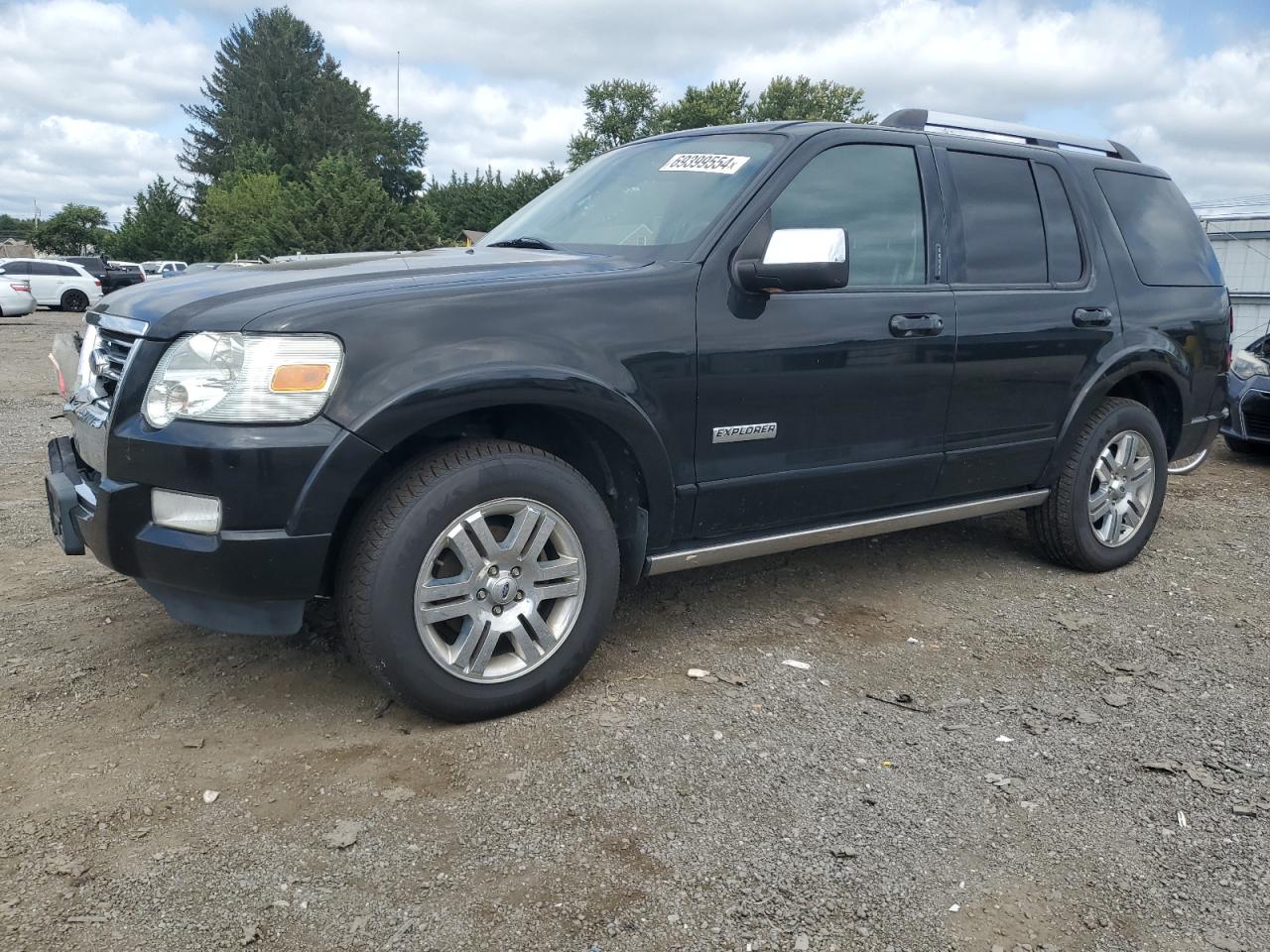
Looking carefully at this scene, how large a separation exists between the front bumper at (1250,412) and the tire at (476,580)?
6.90 metres

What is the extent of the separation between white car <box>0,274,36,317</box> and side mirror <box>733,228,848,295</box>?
25932mm

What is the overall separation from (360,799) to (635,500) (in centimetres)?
125

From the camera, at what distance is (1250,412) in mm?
8047

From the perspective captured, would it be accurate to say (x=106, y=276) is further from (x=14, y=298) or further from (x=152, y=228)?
(x=152, y=228)

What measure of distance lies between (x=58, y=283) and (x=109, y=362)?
30818mm

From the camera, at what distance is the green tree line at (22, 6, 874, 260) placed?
189ft

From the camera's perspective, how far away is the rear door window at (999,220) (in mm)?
4090

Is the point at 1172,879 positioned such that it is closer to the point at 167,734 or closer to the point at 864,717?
the point at 864,717

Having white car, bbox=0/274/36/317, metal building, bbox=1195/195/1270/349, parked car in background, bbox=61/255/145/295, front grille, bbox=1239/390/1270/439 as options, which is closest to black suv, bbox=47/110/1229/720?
front grille, bbox=1239/390/1270/439

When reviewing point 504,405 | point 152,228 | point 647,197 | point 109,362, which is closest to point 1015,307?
point 647,197

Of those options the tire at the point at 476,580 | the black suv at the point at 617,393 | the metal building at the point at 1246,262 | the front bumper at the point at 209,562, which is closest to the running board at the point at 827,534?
the black suv at the point at 617,393

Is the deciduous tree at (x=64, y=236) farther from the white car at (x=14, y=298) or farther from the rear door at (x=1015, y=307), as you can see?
the rear door at (x=1015, y=307)

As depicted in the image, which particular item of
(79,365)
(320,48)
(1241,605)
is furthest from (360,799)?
(320,48)

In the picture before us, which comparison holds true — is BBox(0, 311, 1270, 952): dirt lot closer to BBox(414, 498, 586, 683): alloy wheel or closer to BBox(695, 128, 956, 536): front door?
BBox(414, 498, 586, 683): alloy wheel
